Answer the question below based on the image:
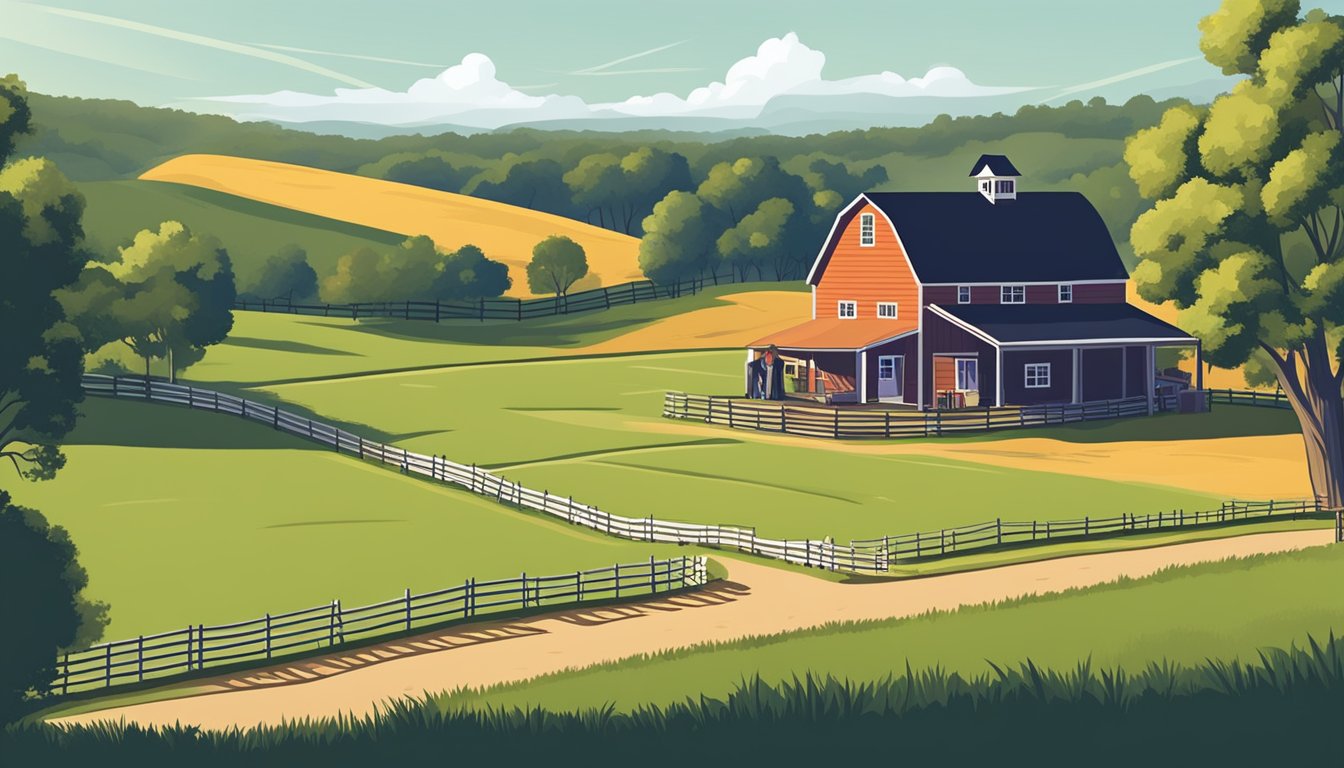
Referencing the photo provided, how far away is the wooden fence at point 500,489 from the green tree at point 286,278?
70.1 meters

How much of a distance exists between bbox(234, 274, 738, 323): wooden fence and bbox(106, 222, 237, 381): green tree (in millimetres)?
25735

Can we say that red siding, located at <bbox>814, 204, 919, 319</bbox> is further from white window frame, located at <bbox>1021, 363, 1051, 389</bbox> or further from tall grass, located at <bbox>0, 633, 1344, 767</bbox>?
tall grass, located at <bbox>0, 633, 1344, 767</bbox>

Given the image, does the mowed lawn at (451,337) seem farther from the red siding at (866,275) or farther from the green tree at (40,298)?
the green tree at (40,298)

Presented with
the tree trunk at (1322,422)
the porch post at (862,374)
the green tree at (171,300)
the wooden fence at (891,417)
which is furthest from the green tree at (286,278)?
the tree trunk at (1322,422)

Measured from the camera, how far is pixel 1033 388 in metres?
73.6

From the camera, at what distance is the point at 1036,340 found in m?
72.5

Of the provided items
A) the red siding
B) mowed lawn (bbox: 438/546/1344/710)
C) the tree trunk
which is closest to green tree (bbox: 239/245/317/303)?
the red siding

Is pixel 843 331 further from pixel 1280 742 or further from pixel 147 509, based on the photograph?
pixel 1280 742

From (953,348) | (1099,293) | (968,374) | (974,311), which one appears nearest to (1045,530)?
(968,374)

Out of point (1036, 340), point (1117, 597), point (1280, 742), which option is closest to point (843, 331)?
point (1036, 340)

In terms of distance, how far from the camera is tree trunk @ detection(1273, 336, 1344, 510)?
55131 mm

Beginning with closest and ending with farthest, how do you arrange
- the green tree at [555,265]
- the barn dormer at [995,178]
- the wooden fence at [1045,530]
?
the wooden fence at [1045,530] → the barn dormer at [995,178] → the green tree at [555,265]

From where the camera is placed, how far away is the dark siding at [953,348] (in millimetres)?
73938

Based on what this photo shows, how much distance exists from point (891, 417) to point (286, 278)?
287 ft
